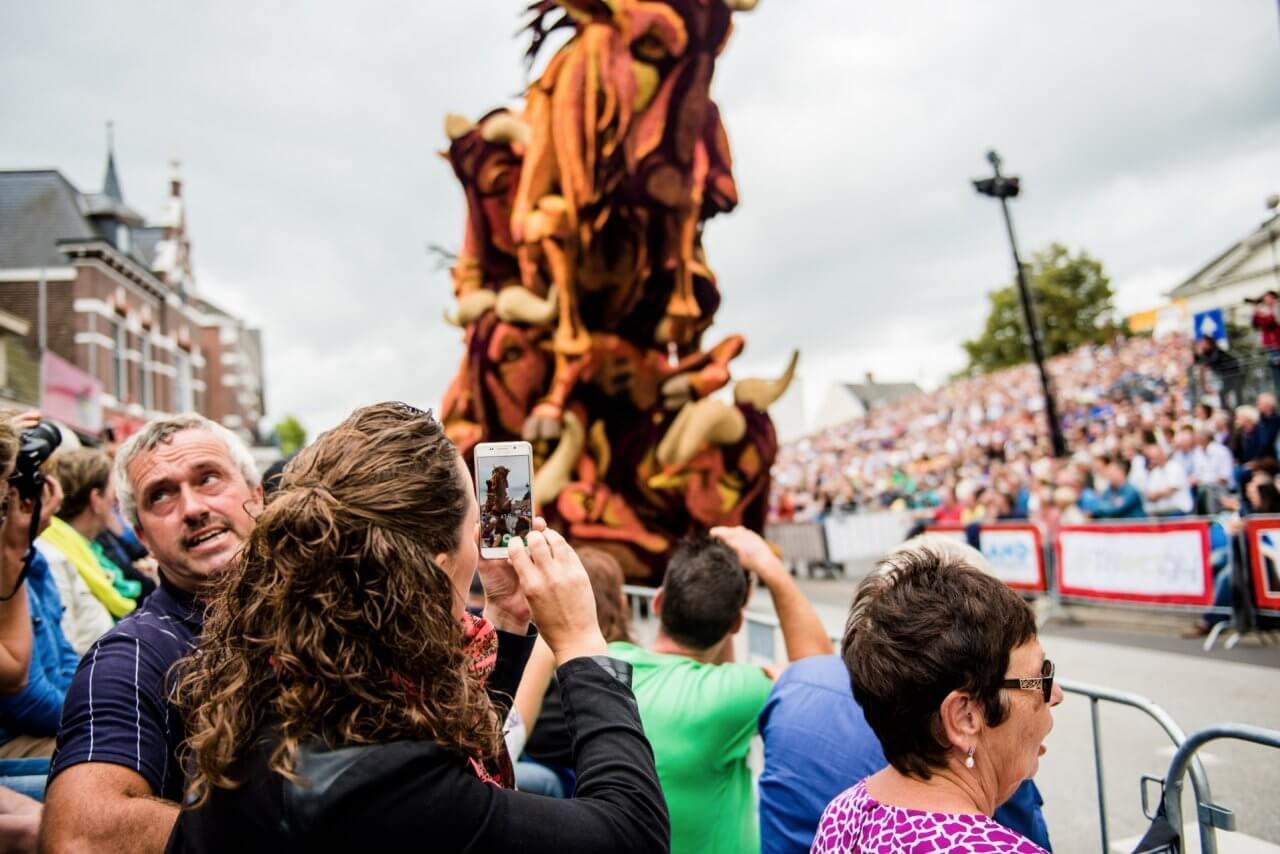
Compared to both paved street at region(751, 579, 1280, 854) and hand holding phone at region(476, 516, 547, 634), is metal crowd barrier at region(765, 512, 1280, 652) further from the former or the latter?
hand holding phone at region(476, 516, 547, 634)

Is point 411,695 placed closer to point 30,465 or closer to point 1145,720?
point 30,465

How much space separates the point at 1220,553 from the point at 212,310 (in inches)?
1752

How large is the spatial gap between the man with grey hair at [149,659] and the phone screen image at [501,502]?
354 mm

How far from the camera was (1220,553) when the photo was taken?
24.9ft

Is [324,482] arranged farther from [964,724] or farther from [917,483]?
[917,483]

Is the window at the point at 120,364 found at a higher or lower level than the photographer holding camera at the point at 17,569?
higher

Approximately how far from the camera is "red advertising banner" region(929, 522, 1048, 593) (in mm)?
9758

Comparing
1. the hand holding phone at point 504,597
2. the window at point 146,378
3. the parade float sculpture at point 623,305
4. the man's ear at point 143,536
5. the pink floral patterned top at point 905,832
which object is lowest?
the pink floral patterned top at point 905,832

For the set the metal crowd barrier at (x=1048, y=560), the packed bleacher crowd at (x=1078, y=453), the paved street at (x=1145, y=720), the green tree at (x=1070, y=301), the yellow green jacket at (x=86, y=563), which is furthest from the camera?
the green tree at (x=1070, y=301)

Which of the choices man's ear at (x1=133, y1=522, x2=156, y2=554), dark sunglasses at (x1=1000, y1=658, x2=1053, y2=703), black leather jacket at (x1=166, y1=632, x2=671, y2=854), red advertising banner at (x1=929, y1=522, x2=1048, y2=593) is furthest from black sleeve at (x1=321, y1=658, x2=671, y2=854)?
red advertising banner at (x1=929, y1=522, x2=1048, y2=593)

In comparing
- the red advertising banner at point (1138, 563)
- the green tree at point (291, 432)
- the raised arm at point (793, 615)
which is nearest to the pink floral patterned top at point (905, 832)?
the raised arm at point (793, 615)

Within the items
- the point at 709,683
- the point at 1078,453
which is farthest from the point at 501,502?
the point at 1078,453

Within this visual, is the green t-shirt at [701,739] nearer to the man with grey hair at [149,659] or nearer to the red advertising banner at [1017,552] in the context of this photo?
the man with grey hair at [149,659]

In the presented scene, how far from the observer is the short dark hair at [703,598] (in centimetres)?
264
